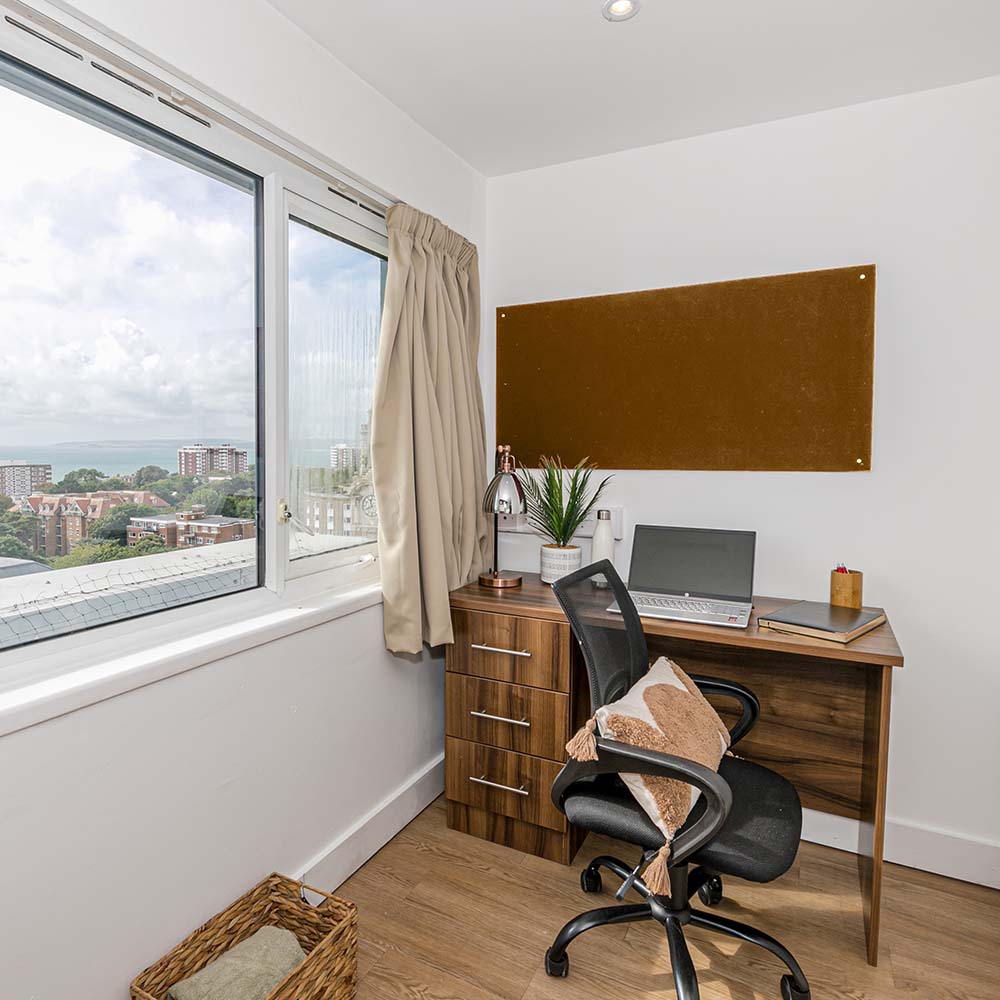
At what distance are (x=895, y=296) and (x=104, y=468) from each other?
2.31 meters

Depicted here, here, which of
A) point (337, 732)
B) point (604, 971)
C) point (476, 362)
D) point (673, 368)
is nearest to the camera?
point (604, 971)

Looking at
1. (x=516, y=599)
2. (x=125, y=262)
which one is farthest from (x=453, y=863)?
(x=125, y=262)

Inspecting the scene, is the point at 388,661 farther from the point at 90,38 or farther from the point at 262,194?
the point at 90,38

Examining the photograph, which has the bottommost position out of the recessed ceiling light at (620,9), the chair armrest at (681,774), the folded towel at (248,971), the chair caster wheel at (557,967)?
the chair caster wheel at (557,967)

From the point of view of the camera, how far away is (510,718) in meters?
2.22

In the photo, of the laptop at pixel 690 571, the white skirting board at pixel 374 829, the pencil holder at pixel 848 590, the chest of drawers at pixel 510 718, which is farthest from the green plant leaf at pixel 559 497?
the white skirting board at pixel 374 829

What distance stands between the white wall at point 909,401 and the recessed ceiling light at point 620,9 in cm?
77

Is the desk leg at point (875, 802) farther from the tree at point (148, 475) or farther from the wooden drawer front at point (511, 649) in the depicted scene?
the tree at point (148, 475)

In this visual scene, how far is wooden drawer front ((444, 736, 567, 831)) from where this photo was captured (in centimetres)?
217

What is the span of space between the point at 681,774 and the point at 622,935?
776 mm

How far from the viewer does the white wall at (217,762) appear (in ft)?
4.25

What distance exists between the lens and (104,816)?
1394mm

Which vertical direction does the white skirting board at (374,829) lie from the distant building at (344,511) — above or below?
below

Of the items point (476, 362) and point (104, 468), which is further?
point (476, 362)
